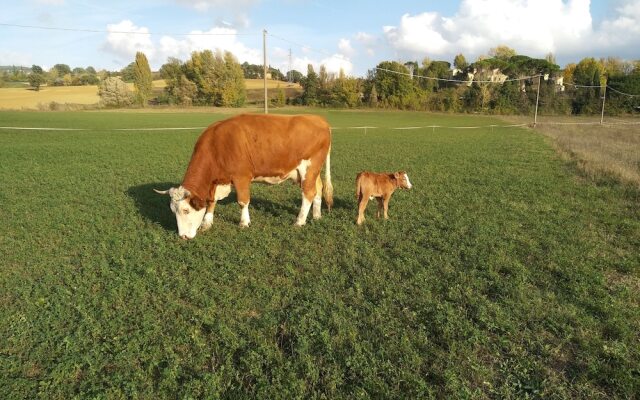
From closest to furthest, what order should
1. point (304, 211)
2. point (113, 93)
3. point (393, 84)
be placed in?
1. point (304, 211)
2. point (113, 93)
3. point (393, 84)

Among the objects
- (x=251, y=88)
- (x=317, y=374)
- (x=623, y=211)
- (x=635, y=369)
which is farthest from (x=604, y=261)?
(x=251, y=88)

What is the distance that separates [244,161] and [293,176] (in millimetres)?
1166

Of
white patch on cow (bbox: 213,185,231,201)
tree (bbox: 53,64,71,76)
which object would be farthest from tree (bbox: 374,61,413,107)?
tree (bbox: 53,64,71,76)

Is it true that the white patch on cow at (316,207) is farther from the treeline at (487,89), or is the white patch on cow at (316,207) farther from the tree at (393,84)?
the tree at (393,84)

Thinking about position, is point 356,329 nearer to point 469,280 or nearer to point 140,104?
point 469,280

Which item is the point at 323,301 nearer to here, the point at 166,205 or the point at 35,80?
the point at 166,205

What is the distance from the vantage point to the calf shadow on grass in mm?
8664

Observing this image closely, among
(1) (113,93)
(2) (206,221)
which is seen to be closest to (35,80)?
(1) (113,93)

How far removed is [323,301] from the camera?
17.1ft

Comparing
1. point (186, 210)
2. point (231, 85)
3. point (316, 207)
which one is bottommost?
point (316, 207)

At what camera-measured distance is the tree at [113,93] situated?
7631 cm

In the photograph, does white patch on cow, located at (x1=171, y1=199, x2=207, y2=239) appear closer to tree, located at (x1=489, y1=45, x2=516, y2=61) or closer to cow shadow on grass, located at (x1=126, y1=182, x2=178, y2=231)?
cow shadow on grass, located at (x1=126, y1=182, x2=178, y2=231)

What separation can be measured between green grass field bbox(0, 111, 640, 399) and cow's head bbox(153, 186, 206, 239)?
28 cm

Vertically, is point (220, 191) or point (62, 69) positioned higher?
point (62, 69)
